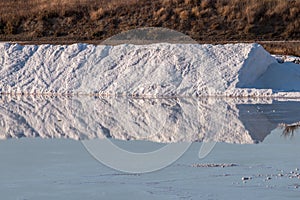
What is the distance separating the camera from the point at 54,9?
3155 centimetres

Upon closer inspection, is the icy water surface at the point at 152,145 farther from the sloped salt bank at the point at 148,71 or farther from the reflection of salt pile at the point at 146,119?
the sloped salt bank at the point at 148,71

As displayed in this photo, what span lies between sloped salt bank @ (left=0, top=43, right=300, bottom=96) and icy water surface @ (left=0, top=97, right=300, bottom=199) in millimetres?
811

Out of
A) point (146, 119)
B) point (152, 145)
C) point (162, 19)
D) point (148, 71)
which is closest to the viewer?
point (152, 145)

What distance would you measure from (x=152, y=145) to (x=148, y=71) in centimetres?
601

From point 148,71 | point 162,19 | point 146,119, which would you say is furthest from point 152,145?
point 162,19

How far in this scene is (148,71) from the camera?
15031 millimetres

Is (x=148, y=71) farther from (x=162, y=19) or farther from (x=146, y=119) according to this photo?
(x=162, y=19)

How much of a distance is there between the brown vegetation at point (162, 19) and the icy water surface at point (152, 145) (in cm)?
1400

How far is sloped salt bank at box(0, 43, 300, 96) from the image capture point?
14492mm

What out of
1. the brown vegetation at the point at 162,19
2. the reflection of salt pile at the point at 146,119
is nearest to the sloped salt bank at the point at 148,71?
the reflection of salt pile at the point at 146,119

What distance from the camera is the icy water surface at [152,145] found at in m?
6.70

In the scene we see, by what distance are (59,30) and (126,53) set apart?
13.8 m

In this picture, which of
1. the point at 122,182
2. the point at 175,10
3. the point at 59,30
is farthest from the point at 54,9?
the point at 122,182

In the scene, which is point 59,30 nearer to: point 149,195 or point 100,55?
point 100,55
